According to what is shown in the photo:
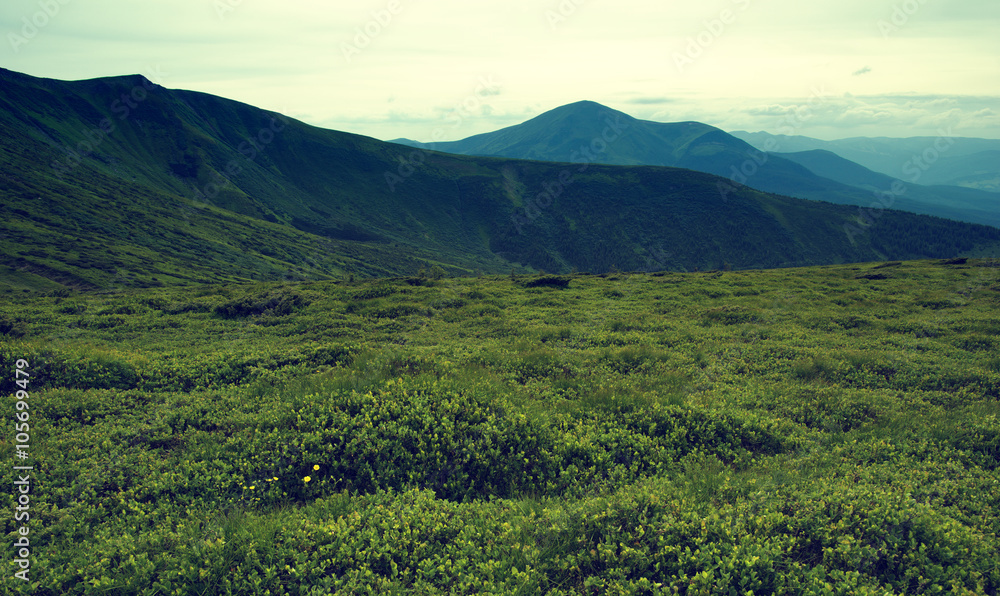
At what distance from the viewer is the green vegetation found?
5828 millimetres

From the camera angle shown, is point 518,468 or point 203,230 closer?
point 518,468

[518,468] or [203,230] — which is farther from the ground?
[203,230]

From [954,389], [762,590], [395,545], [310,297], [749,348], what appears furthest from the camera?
[310,297]

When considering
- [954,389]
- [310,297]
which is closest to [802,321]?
[954,389]

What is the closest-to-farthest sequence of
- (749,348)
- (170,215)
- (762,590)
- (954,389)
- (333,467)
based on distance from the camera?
1. (762,590)
2. (333,467)
3. (954,389)
4. (749,348)
5. (170,215)

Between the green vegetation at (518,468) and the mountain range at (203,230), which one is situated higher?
the mountain range at (203,230)

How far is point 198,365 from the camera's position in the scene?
12.6 metres

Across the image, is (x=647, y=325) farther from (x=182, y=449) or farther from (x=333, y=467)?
(x=182, y=449)

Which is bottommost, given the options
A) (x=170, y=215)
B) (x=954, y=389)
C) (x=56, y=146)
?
(x=954, y=389)

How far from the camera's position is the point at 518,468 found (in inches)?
327

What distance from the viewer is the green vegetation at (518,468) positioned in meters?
5.83

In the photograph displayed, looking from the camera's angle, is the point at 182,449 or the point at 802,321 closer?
the point at 182,449

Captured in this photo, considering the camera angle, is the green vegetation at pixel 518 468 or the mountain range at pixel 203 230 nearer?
the green vegetation at pixel 518 468

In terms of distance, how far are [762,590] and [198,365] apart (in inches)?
540
